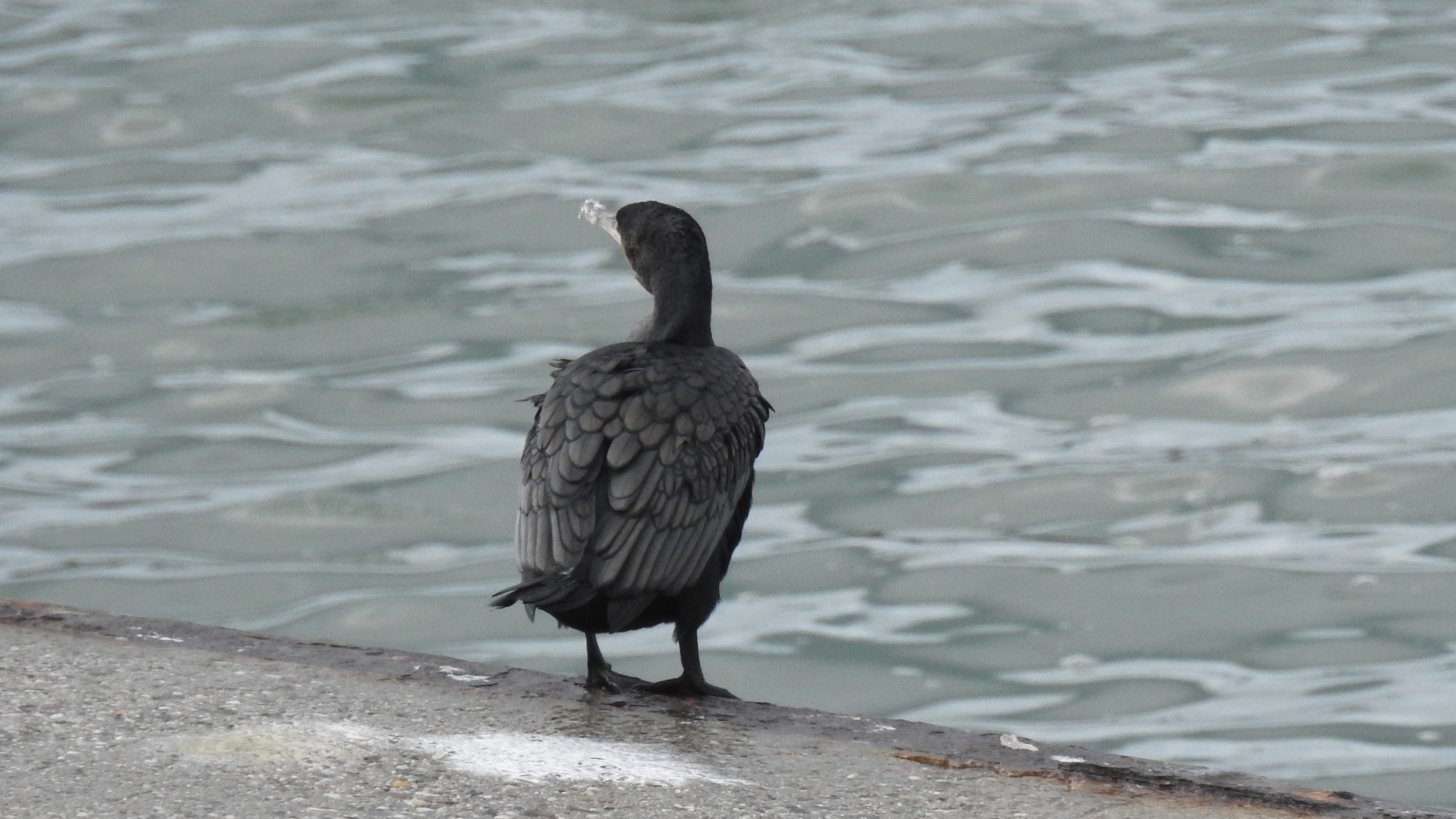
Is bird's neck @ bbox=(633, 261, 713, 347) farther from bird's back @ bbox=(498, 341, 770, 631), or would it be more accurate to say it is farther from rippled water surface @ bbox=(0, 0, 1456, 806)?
rippled water surface @ bbox=(0, 0, 1456, 806)

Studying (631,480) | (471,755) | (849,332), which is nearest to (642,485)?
(631,480)

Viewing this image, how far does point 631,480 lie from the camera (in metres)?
3.50

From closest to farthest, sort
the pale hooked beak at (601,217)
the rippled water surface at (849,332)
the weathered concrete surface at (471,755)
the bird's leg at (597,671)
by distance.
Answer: the weathered concrete surface at (471,755) < the bird's leg at (597,671) < the pale hooked beak at (601,217) < the rippled water surface at (849,332)

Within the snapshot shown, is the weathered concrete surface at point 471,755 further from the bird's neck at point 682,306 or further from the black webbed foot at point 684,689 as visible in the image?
the bird's neck at point 682,306

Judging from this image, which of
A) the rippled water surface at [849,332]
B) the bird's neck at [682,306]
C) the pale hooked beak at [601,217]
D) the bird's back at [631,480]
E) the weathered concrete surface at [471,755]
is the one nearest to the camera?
the weathered concrete surface at [471,755]

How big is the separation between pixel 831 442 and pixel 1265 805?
5420mm

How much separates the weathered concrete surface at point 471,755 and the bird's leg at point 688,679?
37mm

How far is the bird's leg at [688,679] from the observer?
11.9 ft

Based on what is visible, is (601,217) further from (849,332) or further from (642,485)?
(849,332)

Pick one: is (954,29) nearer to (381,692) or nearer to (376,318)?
(376,318)

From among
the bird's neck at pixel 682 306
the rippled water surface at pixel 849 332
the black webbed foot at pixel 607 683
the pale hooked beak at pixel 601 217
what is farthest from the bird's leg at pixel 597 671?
the rippled water surface at pixel 849 332

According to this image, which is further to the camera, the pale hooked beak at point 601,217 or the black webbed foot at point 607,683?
the pale hooked beak at point 601,217

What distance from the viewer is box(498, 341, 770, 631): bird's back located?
3.42m

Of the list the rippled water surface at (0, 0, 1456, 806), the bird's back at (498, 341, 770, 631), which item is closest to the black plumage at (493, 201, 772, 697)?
the bird's back at (498, 341, 770, 631)
